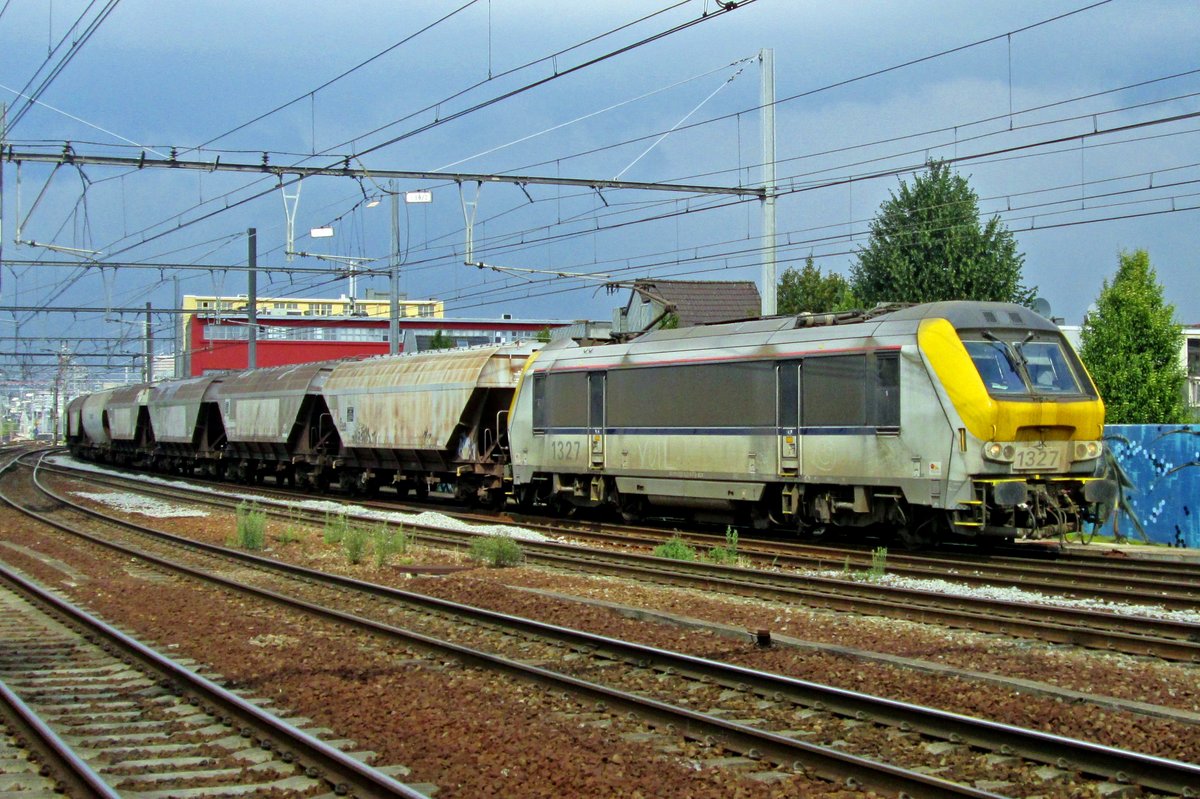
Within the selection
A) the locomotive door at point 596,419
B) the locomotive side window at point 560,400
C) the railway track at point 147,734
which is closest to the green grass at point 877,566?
the locomotive door at point 596,419

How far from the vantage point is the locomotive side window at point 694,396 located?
18094 millimetres

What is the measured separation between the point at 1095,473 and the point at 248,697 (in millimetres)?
11815

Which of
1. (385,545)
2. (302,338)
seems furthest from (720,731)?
(302,338)

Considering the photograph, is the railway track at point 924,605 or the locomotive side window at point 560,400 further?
the locomotive side window at point 560,400

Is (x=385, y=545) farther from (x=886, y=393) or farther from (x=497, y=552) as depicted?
(x=886, y=393)

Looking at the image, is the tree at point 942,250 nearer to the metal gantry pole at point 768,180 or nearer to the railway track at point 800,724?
the metal gantry pole at point 768,180

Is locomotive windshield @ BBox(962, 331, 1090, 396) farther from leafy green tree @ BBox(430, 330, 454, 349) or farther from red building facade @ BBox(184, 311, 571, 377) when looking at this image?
red building facade @ BBox(184, 311, 571, 377)

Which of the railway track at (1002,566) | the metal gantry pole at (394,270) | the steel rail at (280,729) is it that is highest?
the metal gantry pole at (394,270)

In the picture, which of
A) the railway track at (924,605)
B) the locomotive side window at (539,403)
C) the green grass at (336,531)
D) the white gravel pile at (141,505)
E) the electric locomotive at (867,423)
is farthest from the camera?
the white gravel pile at (141,505)

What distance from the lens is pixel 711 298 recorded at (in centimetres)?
5253

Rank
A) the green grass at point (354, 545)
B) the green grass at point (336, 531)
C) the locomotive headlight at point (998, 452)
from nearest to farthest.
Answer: the locomotive headlight at point (998, 452), the green grass at point (354, 545), the green grass at point (336, 531)

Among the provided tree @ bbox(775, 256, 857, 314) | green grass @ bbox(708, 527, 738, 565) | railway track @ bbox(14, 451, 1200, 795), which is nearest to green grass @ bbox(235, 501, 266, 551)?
green grass @ bbox(708, 527, 738, 565)

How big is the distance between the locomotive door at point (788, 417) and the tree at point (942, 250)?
2686cm

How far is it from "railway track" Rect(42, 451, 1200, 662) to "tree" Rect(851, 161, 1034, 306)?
29558 mm
